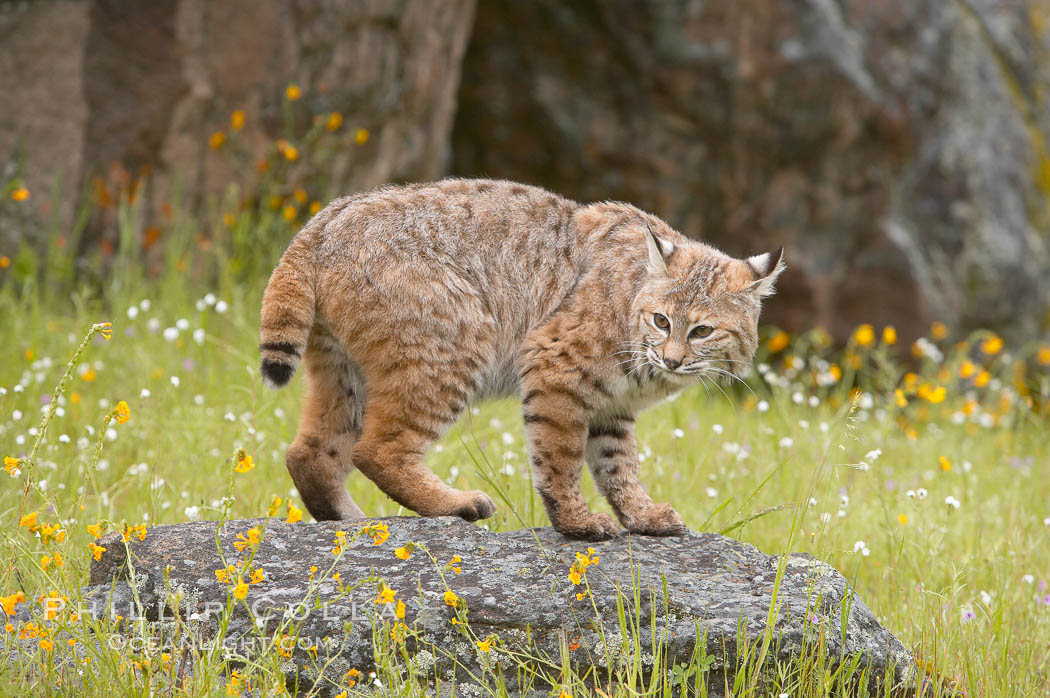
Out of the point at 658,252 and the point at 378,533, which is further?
the point at 658,252

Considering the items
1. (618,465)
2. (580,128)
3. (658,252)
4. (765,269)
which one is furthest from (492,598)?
(580,128)

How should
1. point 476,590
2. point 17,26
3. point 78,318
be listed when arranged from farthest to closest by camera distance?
1. point 17,26
2. point 78,318
3. point 476,590

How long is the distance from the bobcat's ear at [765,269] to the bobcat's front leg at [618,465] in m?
0.72

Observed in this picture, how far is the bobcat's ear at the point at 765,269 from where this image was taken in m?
4.25

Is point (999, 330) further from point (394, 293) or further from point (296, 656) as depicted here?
point (296, 656)

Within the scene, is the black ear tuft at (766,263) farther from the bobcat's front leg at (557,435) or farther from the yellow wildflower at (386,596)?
the yellow wildflower at (386,596)

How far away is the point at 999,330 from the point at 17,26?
7684 mm

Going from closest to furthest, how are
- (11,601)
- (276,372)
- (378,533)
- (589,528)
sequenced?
(11,601) < (378,533) < (276,372) < (589,528)

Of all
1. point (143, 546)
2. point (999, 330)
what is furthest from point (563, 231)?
point (999, 330)

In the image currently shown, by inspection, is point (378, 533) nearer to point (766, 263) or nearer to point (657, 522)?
point (657, 522)

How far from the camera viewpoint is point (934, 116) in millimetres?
8836

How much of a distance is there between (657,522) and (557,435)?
48 cm

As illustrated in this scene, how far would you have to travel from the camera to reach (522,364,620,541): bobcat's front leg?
397cm

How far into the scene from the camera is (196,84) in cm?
728
